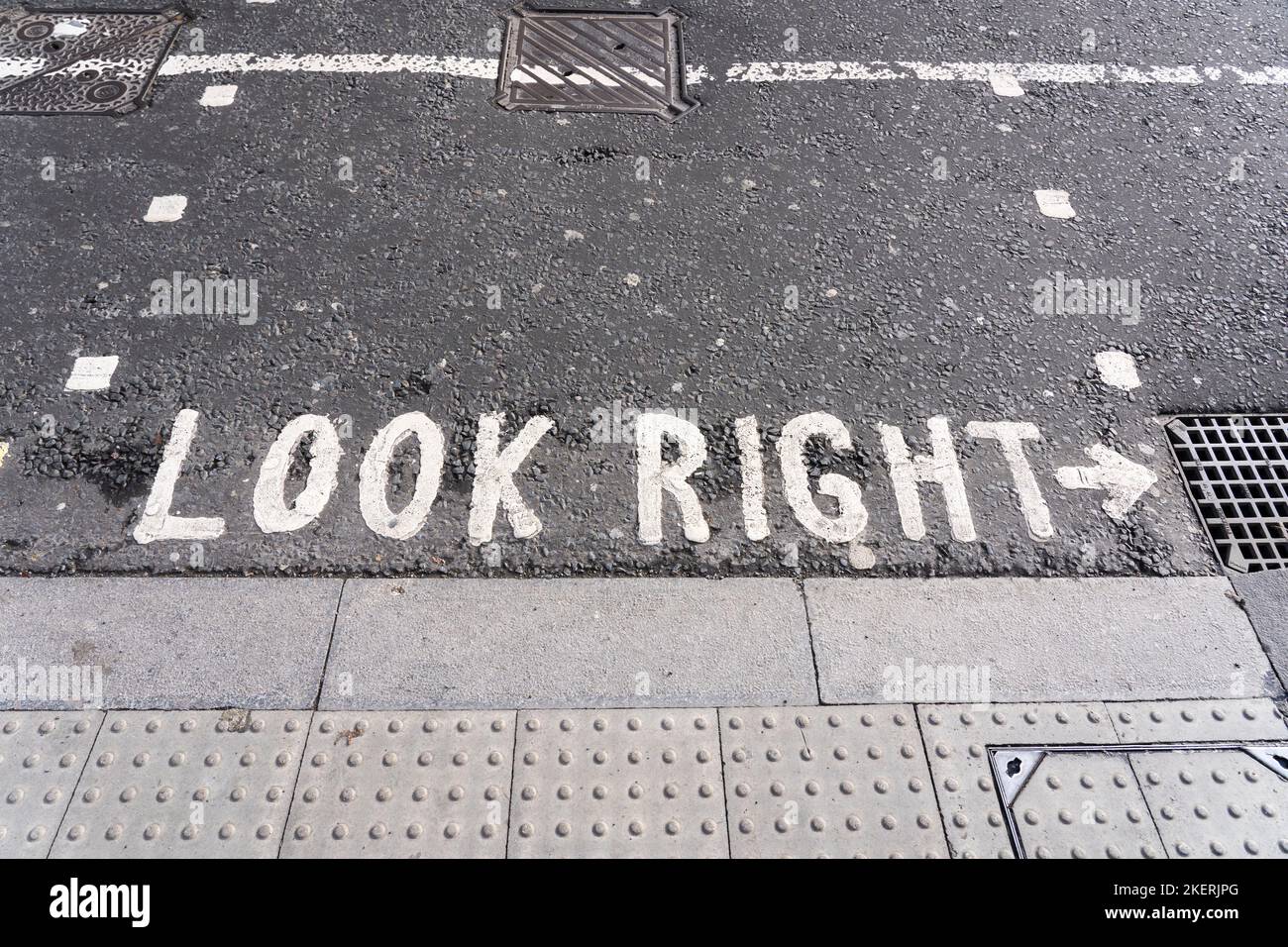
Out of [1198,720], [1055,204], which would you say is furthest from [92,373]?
[1055,204]

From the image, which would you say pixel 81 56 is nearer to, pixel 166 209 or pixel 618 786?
pixel 166 209

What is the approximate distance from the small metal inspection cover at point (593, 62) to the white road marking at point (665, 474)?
2.42 metres

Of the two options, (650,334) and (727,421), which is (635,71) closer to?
(650,334)

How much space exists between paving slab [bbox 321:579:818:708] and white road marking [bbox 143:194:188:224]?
8.63 feet

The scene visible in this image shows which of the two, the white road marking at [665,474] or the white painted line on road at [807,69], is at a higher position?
the white painted line on road at [807,69]

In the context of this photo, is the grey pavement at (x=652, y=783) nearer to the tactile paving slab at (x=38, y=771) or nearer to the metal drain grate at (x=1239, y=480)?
the tactile paving slab at (x=38, y=771)

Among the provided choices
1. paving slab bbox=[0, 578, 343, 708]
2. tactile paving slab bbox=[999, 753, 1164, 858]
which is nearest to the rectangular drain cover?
tactile paving slab bbox=[999, 753, 1164, 858]

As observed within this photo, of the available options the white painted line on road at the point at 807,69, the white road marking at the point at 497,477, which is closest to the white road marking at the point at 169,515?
the white road marking at the point at 497,477

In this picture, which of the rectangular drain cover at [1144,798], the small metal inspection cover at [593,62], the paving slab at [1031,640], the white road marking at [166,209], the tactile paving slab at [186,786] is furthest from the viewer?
the small metal inspection cover at [593,62]

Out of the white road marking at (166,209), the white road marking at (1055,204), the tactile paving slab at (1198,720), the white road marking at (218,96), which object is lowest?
the tactile paving slab at (1198,720)

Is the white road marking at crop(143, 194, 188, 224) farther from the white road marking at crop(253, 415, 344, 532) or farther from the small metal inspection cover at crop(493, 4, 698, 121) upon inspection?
the small metal inspection cover at crop(493, 4, 698, 121)

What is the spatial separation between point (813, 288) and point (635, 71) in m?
2.17

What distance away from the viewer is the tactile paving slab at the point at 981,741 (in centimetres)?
297

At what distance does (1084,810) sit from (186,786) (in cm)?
301
